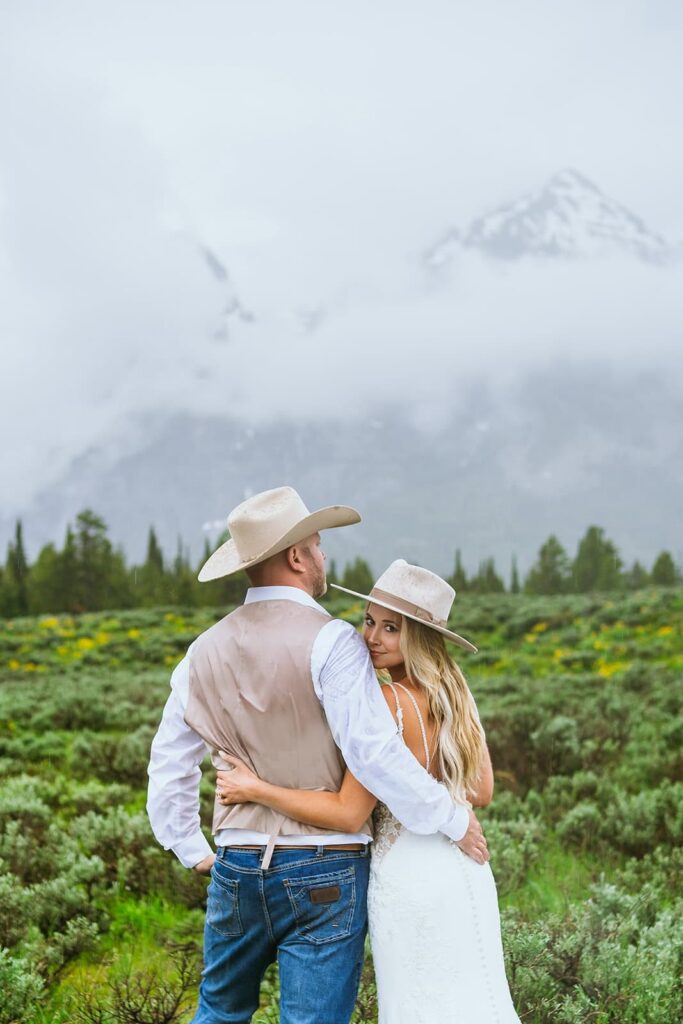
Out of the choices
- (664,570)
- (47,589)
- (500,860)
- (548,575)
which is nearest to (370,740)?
(500,860)

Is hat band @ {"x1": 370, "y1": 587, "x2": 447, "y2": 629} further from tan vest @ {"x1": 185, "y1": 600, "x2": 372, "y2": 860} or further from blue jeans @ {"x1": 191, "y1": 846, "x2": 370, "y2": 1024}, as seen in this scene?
blue jeans @ {"x1": 191, "y1": 846, "x2": 370, "y2": 1024}

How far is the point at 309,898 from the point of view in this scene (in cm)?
258

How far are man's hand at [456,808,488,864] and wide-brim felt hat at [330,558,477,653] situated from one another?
0.56 metres

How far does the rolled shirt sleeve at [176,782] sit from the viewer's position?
116 inches

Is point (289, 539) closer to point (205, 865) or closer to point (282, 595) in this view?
point (282, 595)

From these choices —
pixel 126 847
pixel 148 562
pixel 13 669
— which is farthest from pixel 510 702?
pixel 148 562

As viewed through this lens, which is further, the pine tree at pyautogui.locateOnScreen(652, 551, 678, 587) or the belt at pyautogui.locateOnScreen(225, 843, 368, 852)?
the pine tree at pyautogui.locateOnScreen(652, 551, 678, 587)

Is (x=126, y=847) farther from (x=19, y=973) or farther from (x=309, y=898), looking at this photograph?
(x=309, y=898)

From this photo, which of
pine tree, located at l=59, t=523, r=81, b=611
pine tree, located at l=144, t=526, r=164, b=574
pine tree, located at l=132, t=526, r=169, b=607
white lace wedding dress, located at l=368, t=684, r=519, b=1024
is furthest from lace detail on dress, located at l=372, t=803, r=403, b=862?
pine tree, located at l=144, t=526, r=164, b=574

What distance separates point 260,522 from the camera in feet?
9.05

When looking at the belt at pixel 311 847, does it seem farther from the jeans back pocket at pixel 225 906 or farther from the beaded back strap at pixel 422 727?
the beaded back strap at pixel 422 727

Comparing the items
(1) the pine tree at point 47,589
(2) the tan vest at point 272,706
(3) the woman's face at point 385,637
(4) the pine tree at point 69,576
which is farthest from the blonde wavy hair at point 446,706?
(1) the pine tree at point 47,589

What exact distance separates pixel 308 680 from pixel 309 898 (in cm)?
64

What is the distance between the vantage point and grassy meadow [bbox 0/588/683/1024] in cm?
386
